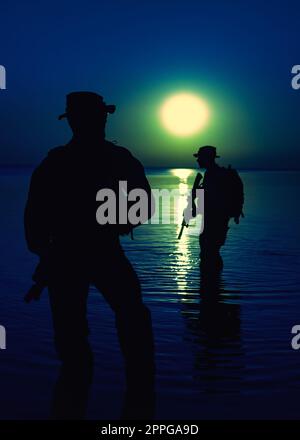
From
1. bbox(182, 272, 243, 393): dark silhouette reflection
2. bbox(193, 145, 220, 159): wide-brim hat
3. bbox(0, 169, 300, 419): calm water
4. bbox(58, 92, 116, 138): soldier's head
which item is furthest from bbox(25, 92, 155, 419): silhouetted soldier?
bbox(193, 145, 220, 159): wide-brim hat

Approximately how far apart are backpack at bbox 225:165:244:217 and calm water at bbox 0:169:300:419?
3.20ft

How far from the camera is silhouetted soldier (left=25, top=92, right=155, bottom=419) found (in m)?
5.00

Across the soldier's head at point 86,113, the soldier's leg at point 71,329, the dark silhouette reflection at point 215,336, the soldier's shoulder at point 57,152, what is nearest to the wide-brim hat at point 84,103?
the soldier's head at point 86,113

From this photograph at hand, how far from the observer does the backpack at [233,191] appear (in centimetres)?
1117

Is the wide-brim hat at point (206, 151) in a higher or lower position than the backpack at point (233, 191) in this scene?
higher

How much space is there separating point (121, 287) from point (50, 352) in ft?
6.30

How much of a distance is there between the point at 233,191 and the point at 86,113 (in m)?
6.35

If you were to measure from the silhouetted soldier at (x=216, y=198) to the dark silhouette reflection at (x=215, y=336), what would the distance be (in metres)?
1.02

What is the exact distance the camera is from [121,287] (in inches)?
196

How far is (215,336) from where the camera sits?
7.41 meters

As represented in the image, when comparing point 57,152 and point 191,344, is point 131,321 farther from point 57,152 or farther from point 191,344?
point 191,344

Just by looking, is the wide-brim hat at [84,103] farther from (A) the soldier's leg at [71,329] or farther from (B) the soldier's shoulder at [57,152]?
(A) the soldier's leg at [71,329]
